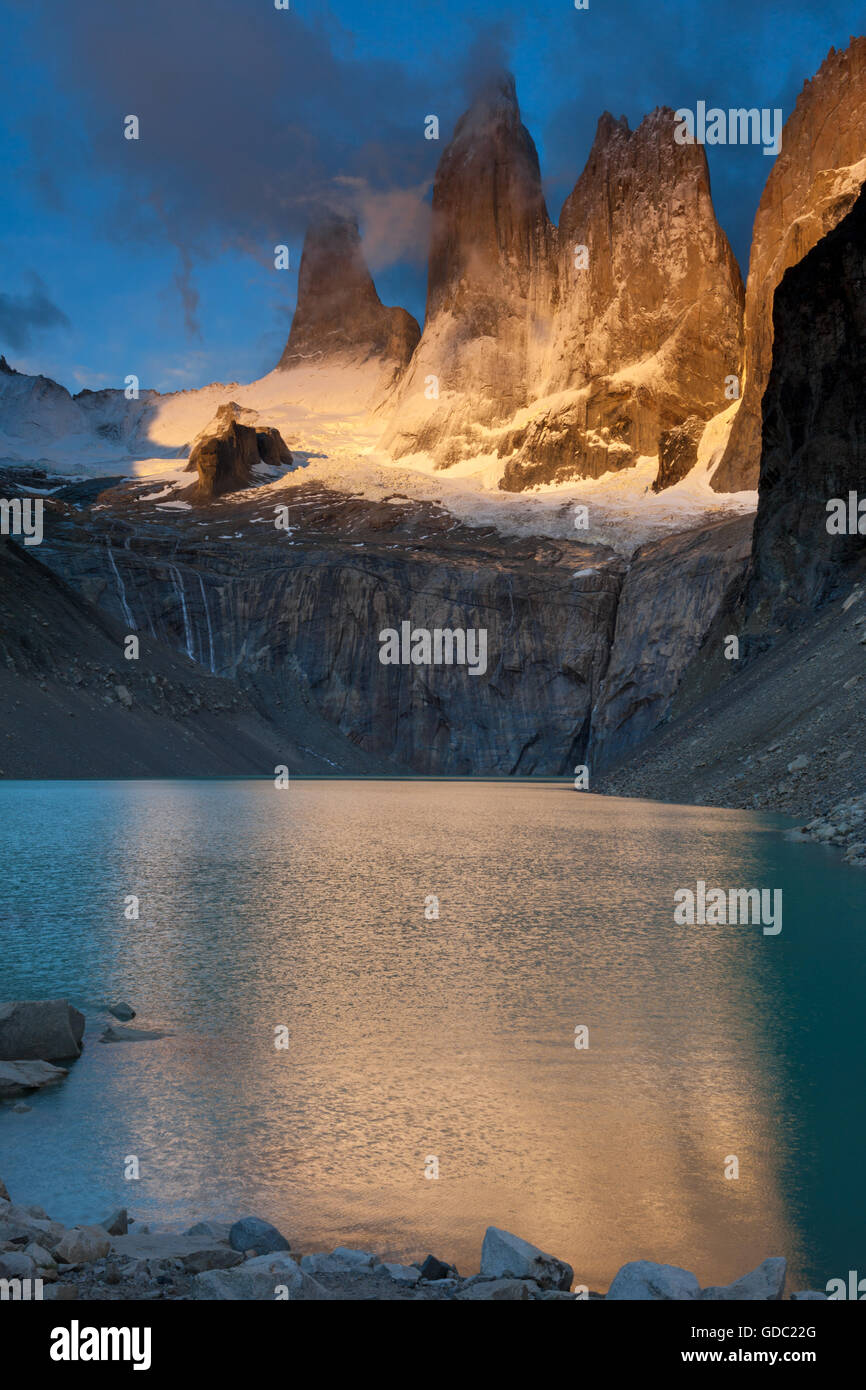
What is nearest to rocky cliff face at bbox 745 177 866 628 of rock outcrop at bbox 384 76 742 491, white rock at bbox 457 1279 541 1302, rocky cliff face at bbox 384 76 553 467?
white rock at bbox 457 1279 541 1302

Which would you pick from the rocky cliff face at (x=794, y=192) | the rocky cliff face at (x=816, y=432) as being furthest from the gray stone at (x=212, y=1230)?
the rocky cliff face at (x=794, y=192)

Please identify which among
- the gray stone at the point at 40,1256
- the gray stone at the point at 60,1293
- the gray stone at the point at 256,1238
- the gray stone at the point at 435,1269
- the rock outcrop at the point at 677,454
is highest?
the rock outcrop at the point at 677,454

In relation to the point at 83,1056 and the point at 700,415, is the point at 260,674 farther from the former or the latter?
the point at 83,1056

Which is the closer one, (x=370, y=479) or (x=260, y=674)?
(x=260, y=674)

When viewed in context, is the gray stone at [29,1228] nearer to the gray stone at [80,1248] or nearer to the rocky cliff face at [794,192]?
the gray stone at [80,1248]

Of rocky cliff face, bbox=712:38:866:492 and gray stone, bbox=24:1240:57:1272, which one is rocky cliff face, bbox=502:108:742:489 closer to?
rocky cliff face, bbox=712:38:866:492
